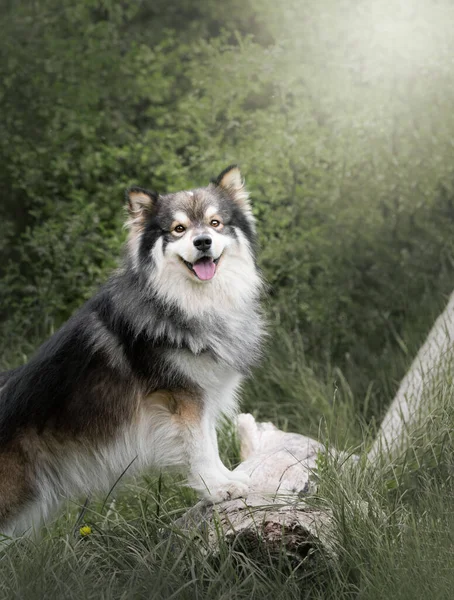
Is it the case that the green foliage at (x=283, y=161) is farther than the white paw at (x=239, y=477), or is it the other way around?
the green foliage at (x=283, y=161)

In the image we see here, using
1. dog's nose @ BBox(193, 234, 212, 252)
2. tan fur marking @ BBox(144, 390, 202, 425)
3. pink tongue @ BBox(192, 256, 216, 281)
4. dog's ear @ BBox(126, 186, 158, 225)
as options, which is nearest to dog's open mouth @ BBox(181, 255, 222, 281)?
pink tongue @ BBox(192, 256, 216, 281)

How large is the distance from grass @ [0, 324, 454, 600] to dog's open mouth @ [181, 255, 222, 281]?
1033 mm

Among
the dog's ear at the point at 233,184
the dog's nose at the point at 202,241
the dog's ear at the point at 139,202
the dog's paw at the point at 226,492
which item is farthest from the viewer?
the dog's ear at the point at 233,184

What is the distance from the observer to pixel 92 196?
771cm

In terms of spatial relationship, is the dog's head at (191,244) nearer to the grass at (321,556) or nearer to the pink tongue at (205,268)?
the pink tongue at (205,268)

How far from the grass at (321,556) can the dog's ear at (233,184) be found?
1389 millimetres

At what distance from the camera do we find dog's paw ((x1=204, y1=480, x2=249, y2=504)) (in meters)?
4.07

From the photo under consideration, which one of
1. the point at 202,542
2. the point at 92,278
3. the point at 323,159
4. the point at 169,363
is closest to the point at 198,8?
the point at 323,159

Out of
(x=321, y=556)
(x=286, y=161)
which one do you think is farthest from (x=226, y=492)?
(x=286, y=161)

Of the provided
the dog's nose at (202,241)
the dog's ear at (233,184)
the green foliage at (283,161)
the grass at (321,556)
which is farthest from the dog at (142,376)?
the green foliage at (283,161)

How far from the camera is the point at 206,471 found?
4160 millimetres

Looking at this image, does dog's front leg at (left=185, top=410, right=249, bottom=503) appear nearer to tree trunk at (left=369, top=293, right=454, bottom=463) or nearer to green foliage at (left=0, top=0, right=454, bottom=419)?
tree trunk at (left=369, top=293, right=454, bottom=463)

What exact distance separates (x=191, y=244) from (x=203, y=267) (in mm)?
150

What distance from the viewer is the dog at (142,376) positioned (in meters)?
4.20
